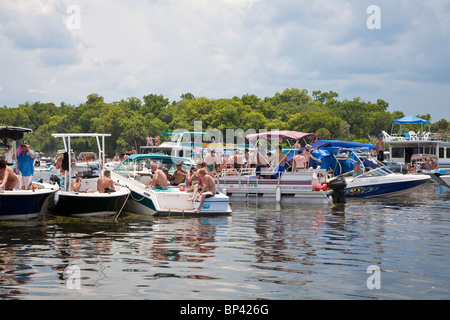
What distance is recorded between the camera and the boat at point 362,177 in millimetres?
26547

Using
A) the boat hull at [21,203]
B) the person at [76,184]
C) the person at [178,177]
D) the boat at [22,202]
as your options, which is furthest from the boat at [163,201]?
the boat hull at [21,203]

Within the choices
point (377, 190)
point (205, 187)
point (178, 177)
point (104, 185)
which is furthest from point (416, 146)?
point (104, 185)

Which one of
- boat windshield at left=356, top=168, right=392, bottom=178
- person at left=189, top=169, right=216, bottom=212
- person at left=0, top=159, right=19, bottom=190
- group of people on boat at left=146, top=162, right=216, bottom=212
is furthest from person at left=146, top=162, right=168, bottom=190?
boat windshield at left=356, top=168, right=392, bottom=178

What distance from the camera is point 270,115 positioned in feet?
375

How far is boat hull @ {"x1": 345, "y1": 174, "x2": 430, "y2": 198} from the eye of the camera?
26.5 m

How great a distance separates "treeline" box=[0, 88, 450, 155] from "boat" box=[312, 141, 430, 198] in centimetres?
6167

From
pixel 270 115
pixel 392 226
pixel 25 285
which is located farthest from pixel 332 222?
pixel 270 115

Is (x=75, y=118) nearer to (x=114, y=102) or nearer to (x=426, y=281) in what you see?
(x=114, y=102)

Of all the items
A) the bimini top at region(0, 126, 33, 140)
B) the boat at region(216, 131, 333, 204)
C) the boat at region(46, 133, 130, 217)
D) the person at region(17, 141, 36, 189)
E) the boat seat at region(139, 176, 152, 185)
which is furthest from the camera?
the boat at region(216, 131, 333, 204)

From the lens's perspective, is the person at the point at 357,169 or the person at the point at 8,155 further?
the person at the point at 357,169

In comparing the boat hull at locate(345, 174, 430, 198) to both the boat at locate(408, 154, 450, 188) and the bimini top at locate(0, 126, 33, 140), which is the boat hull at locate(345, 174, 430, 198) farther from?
the bimini top at locate(0, 126, 33, 140)

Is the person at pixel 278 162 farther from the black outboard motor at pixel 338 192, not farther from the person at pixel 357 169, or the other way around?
the person at pixel 357 169

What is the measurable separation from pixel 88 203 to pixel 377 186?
1506 centimetres

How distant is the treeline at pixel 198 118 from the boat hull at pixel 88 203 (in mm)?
74896
